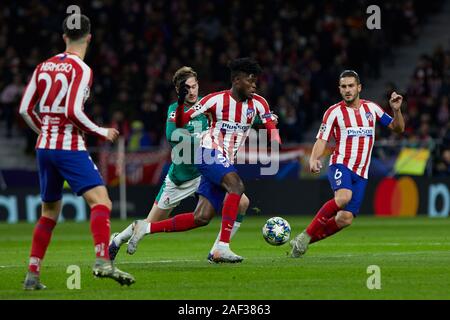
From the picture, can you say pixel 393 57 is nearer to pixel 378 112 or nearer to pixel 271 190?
pixel 271 190

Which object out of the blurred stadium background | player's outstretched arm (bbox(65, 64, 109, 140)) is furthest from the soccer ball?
the blurred stadium background

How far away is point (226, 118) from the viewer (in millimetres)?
12789

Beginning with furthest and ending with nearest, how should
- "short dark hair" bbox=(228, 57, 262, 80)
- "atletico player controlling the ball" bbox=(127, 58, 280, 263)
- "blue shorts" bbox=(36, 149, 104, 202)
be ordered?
"short dark hair" bbox=(228, 57, 262, 80) < "atletico player controlling the ball" bbox=(127, 58, 280, 263) < "blue shorts" bbox=(36, 149, 104, 202)

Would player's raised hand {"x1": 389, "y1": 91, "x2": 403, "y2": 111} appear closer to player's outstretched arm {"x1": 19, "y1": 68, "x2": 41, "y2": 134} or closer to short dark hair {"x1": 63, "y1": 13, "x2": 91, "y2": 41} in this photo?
short dark hair {"x1": 63, "y1": 13, "x2": 91, "y2": 41}

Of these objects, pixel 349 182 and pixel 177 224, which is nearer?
pixel 177 224

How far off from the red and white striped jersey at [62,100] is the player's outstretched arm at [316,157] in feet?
12.3

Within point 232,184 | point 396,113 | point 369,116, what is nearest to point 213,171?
point 232,184

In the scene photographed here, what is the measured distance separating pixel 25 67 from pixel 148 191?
22.5 feet

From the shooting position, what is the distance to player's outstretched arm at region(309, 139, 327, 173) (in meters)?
→ 12.9

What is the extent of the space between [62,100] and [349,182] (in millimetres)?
4675

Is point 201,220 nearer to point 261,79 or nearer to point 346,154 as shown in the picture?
point 346,154

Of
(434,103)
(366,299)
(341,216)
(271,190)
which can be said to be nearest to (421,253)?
(341,216)

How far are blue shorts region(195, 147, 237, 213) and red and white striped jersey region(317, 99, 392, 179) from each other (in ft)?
5.39

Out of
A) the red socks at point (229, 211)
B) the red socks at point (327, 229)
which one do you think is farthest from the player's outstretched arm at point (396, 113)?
the red socks at point (229, 211)
